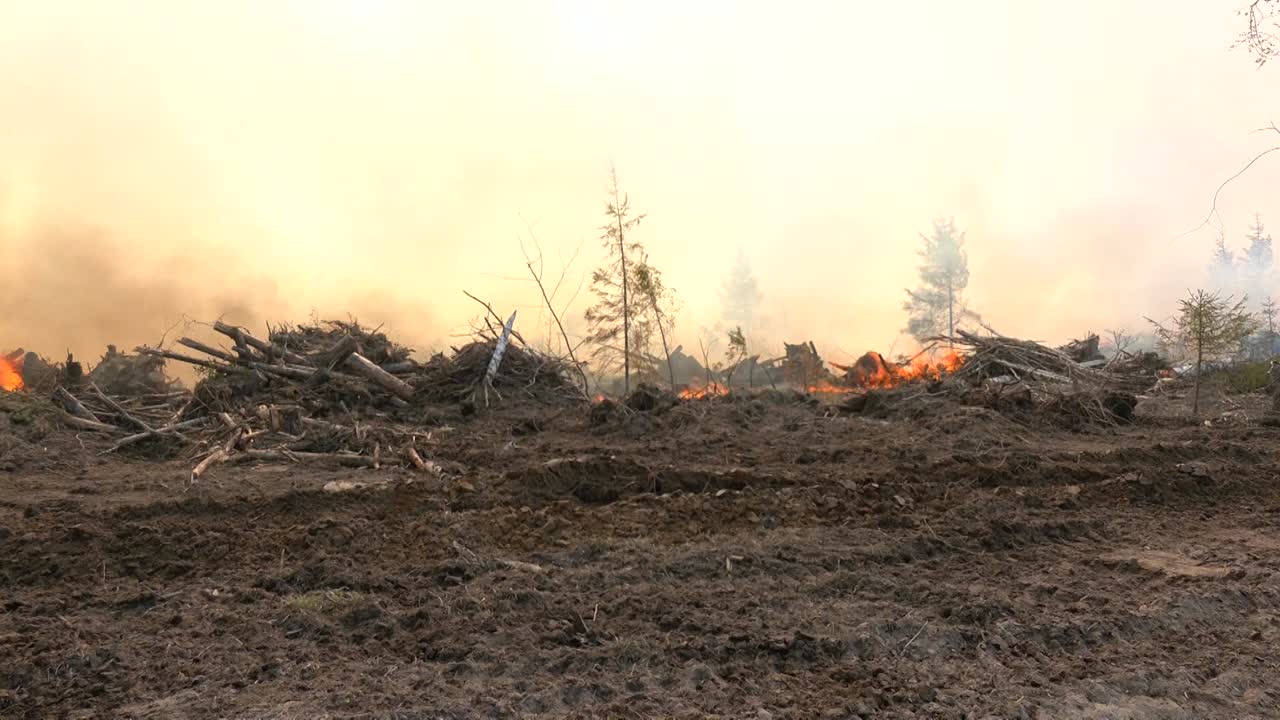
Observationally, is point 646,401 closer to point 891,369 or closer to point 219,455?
point 219,455

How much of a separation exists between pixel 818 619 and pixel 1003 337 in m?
14.6

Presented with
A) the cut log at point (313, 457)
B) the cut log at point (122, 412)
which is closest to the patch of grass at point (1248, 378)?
the cut log at point (313, 457)

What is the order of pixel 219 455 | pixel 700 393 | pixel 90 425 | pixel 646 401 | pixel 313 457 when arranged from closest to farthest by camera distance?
pixel 219 455, pixel 313 457, pixel 90 425, pixel 646 401, pixel 700 393

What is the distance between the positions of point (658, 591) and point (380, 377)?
33.5 ft

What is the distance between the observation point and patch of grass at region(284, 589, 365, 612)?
4285 millimetres

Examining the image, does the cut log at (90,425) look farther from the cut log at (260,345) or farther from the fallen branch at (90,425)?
the cut log at (260,345)

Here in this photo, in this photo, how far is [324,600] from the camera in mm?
4395

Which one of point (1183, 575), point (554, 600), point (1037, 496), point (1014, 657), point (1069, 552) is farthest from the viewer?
point (1037, 496)

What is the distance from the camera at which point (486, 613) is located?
13.6 ft

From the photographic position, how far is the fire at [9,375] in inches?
696

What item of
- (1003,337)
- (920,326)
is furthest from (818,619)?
(920,326)

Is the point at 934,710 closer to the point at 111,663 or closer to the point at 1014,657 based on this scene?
the point at 1014,657

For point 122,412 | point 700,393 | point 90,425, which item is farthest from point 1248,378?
point 90,425

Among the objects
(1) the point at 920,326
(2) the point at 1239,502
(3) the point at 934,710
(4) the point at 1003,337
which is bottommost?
(3) the point at 934,710
